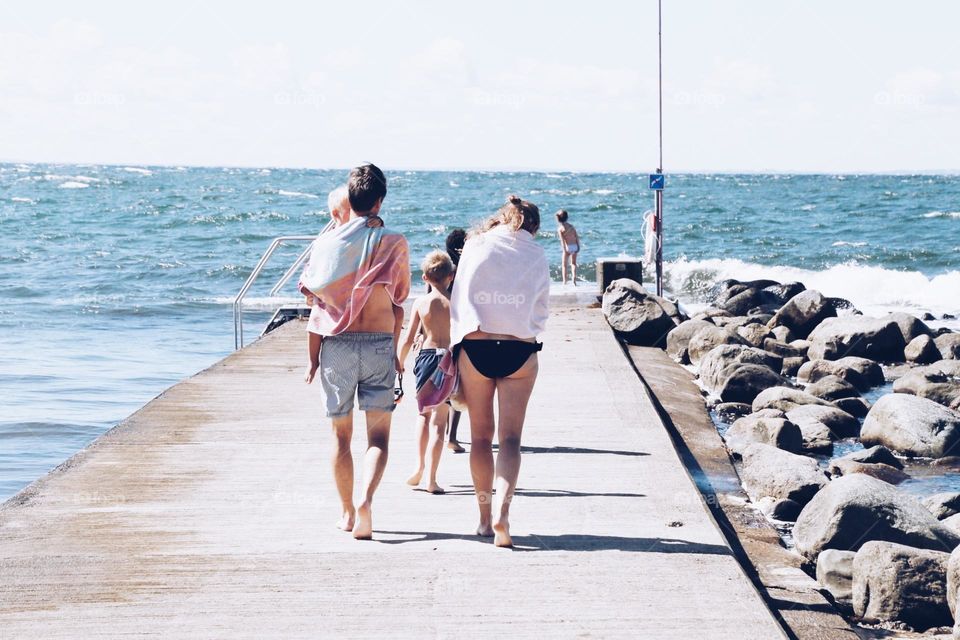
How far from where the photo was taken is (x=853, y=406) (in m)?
12.3

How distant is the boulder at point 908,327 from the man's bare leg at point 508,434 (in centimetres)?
1260

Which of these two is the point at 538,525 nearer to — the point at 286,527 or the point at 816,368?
the point at 286,527

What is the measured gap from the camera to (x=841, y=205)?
5984 cm

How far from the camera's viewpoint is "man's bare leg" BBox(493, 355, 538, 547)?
5.46 m

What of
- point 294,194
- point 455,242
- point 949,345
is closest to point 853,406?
point 949,345

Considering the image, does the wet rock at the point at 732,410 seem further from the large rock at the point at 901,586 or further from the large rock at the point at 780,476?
the large rock at the point at 901,586

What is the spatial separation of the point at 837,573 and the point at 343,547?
8.95ft

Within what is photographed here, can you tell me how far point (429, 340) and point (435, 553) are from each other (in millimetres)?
1412

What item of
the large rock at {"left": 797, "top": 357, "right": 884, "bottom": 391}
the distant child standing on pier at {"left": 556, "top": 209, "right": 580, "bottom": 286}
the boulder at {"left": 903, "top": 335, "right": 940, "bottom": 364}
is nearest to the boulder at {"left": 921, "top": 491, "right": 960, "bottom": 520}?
the large rock at {"left": 797, "top": 357, "right": 884, "bottom": 391}

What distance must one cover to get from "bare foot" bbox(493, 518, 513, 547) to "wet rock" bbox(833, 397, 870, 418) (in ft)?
24.7

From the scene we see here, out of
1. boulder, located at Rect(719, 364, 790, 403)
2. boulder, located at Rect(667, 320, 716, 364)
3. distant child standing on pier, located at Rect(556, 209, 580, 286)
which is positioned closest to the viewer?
boulder, located at Rect(719, 364, 790, 403)

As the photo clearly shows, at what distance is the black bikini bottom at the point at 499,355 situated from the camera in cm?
540

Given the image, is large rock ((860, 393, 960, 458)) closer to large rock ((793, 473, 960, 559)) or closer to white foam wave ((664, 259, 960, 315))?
large rock ((793, 473, 960, 559))

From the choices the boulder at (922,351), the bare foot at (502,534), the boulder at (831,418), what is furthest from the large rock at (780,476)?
the boulder at (922,351)
